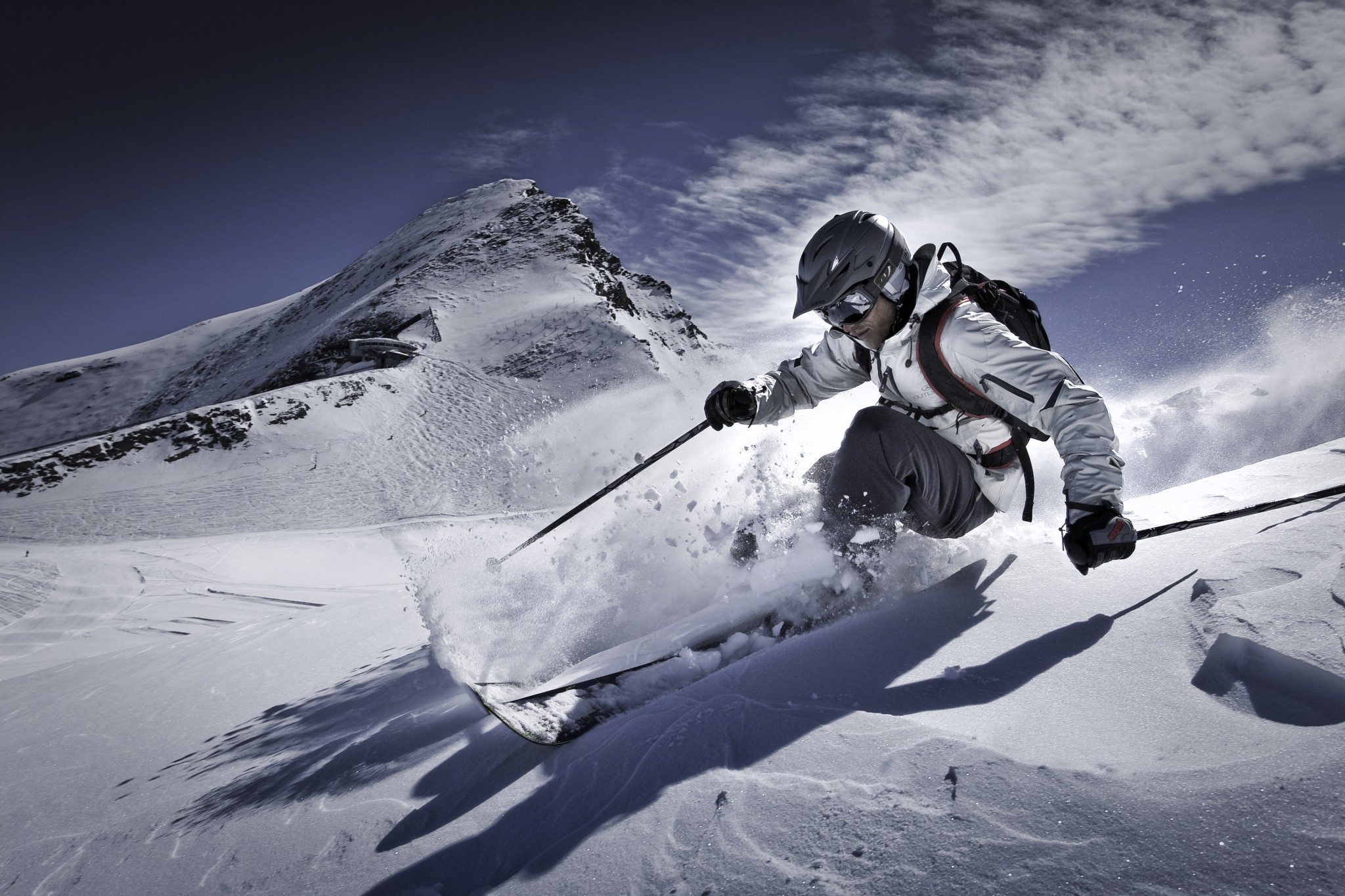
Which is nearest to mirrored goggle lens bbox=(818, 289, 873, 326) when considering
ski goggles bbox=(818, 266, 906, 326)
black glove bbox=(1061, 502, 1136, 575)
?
ski goggles bbox=(818, 266, 906, 326)

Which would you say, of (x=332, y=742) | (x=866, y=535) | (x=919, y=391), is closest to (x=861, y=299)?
(x=919, y=391)

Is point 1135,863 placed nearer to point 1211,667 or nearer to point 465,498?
point 1211,667

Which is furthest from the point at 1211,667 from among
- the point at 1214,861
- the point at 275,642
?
the point at 275,642

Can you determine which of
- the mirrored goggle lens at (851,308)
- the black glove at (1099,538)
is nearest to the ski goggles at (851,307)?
the mirrored goggle lens at (851,308)

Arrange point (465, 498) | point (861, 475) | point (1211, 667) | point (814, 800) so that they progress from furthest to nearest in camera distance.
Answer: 1. point (465, 498)
2. point (861, 475)
3. point (1211, 667)
4. point (814, 800)

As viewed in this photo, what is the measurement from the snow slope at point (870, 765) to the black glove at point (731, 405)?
1609mm

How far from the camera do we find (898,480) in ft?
10.4

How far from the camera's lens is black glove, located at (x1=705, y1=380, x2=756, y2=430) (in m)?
4.21

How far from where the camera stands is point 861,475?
10.5ft

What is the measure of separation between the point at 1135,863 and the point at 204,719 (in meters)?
4.49

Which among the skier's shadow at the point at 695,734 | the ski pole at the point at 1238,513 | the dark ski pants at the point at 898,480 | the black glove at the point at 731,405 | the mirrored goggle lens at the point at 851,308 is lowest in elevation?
the ski pole at the point at 1238,513

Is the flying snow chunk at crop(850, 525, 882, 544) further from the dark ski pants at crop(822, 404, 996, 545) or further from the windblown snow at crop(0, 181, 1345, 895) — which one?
the windblown snow at crop(0, 181, 1345, 895)

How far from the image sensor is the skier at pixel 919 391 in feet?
9.11

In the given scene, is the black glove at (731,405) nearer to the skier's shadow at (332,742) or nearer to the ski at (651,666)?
the ski at (651,666)
